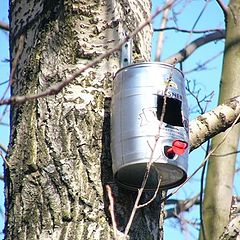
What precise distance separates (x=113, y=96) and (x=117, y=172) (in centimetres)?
18

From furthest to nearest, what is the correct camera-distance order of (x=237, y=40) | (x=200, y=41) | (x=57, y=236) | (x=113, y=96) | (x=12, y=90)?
(x=200, y=41)
(x=237, y=40)
(x=12, y=90)
(x=113, y=96)
(x=57, y=236)

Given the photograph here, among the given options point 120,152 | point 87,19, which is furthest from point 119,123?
point 87,19

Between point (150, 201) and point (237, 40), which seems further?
point (237, 40)

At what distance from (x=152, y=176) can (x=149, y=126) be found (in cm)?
13

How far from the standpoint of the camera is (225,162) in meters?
3.04

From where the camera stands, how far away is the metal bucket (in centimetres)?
154

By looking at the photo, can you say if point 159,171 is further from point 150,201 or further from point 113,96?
point 113,96

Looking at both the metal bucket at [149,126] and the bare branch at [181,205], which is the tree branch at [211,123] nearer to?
the metal bucket at [149,126]

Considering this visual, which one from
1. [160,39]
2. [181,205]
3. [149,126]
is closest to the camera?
[149,126]

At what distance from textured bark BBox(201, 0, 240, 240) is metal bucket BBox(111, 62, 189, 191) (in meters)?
1.20

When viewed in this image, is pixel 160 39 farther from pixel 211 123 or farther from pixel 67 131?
pixel 67 131

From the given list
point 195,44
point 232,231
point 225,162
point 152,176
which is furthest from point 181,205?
point 152,176

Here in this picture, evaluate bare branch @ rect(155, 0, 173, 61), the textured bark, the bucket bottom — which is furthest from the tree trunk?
bare branch @ rect(155, 0, 173, 61)

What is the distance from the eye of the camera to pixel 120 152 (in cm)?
156
